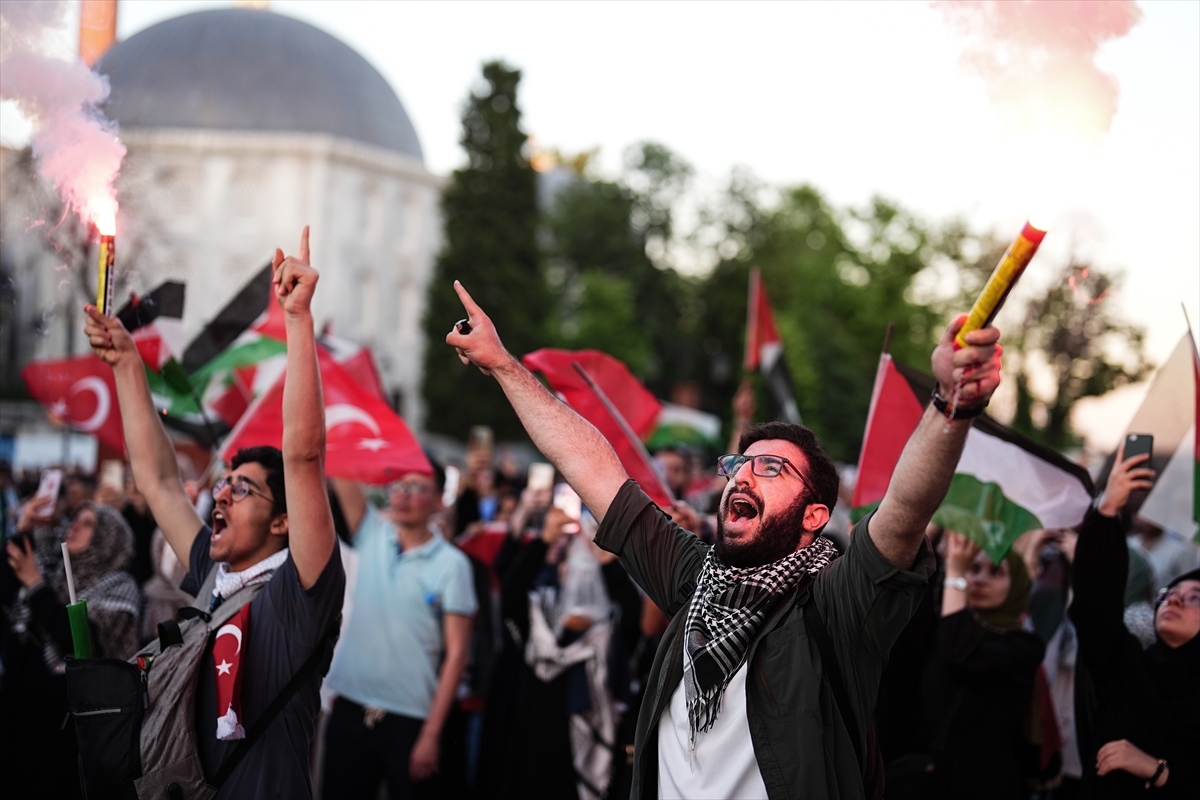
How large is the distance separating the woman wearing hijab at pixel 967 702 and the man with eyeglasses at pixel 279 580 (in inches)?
104

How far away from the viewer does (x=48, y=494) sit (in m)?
6.15

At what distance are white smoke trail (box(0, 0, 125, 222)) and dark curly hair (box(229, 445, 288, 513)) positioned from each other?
96 centimetres

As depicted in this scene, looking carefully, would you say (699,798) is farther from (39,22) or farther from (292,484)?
(39,22)

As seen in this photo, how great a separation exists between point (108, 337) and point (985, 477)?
3.72 meters

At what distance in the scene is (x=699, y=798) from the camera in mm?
2688

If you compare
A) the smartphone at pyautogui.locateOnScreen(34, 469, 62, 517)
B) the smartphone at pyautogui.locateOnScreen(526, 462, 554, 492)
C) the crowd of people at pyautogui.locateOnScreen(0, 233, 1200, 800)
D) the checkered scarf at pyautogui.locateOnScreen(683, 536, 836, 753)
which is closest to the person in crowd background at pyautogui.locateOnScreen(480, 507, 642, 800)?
the crowd of people at pyautogui.locateOnScreen(0, 233, 1200, 800)

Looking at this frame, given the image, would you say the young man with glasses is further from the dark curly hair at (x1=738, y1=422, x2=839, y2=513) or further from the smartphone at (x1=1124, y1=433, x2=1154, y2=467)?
the smartphone at (x1=1124, y1=433, x2=1154, y2=467)

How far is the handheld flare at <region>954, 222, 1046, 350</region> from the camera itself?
2.10m

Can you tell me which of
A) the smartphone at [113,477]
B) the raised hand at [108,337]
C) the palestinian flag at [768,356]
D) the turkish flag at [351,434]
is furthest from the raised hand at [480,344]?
the palestinian flag at [768,356]

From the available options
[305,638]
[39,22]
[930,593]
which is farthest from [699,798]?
[39,22]

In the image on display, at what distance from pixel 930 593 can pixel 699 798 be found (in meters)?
2.98

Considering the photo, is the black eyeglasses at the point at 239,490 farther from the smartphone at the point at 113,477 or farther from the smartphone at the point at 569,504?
the smartphone at the point at 113,477

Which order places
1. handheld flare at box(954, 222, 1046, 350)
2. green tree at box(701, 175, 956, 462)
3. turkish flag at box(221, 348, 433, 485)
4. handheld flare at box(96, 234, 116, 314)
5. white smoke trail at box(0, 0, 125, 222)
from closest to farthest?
handheld flare at box(954, 222, 1046, 350)
handheld flare at box(96, 234, 116, 314)
white smoke trail at box(0, 0, 125, 222)
turkish flag at box(221, 348, 433, 485)
green tree at box(701, 175, 956, 462)

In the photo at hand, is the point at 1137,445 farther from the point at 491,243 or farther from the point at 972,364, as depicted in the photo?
the point at 491,243
